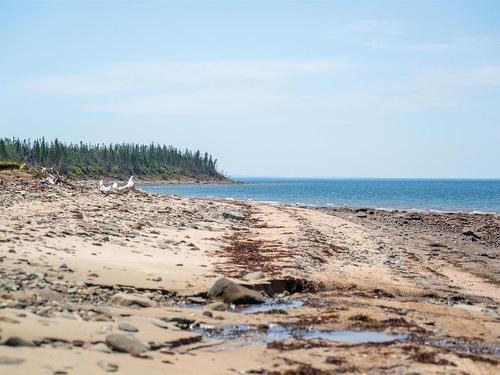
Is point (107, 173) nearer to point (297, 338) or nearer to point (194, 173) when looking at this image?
point (194, 173)

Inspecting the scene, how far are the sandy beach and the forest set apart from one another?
106 metres

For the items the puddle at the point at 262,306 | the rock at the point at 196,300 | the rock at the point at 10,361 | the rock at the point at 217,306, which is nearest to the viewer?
the rock at the point at 10,361

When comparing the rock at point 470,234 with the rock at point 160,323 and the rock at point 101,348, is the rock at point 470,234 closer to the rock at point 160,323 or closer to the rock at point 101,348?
the rock at point 160,323

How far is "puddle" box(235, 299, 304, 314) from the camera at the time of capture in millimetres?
10052

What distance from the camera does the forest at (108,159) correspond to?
12438 centimetres

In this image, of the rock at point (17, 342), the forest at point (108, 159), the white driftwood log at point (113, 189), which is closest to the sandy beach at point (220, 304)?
the rock at point (17, 342)

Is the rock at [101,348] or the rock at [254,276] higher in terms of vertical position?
the rock at [101,348]

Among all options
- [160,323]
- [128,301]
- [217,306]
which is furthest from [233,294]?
[160,323]

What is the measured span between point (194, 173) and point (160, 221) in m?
171

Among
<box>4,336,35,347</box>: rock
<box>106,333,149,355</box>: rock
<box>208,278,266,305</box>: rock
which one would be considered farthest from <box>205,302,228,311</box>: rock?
<box>4,336,35,347</box>: rock

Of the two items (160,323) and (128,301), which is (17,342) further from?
(128,301)

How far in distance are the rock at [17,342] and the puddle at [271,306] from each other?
166 inches

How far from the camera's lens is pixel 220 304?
9969 millimetres

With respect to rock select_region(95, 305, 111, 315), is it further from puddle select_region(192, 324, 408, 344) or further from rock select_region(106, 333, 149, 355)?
rock select_region(106, 333, 149, 355)
